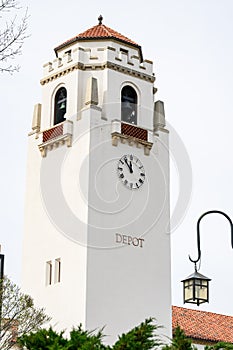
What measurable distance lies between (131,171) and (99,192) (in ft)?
7.12

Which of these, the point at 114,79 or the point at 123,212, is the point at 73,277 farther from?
the point at 114,79

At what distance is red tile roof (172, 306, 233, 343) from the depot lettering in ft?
24.1

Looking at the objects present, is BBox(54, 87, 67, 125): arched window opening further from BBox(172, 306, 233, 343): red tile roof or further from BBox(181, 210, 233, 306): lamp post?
BBox(181, 210, 233, 306): lamp post

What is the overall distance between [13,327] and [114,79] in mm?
14037

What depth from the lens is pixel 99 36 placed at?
39375 mm

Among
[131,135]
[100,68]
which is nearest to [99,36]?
[100,68]

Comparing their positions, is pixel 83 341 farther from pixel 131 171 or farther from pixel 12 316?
pixel 131 171

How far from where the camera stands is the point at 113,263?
35.1 meters

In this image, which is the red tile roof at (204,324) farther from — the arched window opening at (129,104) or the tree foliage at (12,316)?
the tree foliage at (12,316)

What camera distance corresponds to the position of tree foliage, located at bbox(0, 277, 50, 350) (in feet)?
91.6

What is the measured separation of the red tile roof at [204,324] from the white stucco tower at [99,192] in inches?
253

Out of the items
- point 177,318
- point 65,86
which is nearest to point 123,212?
point 65,86

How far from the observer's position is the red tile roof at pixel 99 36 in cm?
3922

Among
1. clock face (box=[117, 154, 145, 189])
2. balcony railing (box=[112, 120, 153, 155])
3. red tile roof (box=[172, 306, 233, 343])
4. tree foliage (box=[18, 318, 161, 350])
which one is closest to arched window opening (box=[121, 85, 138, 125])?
balcony railing (box=[112, 120, 153, 155])
